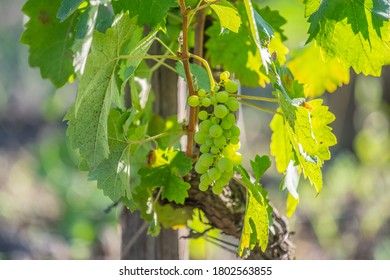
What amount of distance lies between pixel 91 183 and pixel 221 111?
296 cm

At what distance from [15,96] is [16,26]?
491 millimetres

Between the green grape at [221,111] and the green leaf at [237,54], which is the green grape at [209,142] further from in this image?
the green leaf at [237,54]

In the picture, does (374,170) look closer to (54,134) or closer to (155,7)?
(54,134)

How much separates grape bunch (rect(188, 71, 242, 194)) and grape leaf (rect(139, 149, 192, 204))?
112 mm

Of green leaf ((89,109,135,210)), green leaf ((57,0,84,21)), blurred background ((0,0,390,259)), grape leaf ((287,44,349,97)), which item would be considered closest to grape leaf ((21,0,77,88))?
green leaf ((89,109,135,210))

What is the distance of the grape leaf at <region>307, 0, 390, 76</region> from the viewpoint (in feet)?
2.89

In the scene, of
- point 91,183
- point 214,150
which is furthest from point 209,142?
point 91,183

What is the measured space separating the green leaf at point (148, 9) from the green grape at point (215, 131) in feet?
0.47

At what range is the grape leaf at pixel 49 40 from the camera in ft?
3.79

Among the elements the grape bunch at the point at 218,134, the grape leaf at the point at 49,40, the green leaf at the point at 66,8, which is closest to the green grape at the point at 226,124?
the grape bunch at the point at 218,134

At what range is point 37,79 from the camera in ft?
15.8

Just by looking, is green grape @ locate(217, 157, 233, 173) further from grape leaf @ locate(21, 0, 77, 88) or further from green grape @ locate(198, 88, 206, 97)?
grape leaf @ locate(21, 0, 77, 88)

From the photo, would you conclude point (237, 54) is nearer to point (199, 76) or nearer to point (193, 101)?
point (199, 76)

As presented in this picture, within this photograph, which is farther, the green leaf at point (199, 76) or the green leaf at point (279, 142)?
the green leaf at point (279, 142)
